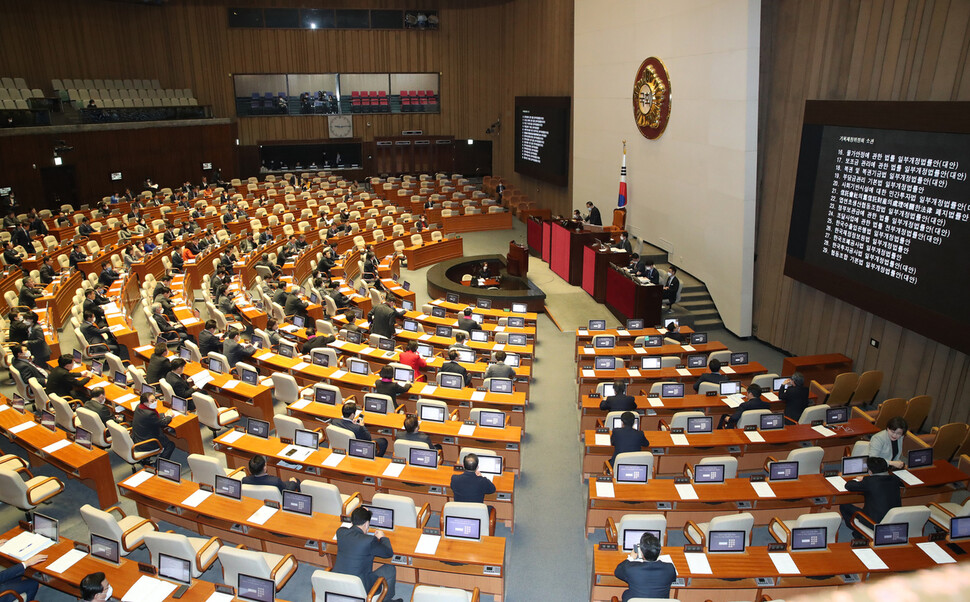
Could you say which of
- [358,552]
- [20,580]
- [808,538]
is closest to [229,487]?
[20,580]

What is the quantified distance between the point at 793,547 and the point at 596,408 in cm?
365

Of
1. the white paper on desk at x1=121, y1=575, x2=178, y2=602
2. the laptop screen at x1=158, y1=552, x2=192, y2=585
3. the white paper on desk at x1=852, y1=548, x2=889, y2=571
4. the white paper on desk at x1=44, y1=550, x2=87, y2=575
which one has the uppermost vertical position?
the white paper on desk at x1=852, y1=548, x2=889, y2=571

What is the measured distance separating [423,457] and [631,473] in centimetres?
254

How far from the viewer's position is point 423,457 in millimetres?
8055

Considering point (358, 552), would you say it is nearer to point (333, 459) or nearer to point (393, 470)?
point (393, 470)

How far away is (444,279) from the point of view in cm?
1800

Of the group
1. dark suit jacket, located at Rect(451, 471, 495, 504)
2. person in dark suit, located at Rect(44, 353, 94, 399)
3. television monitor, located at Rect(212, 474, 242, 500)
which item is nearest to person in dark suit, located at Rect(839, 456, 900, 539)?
dark suit jacket, located at Rect(451, 471, 495, 504)

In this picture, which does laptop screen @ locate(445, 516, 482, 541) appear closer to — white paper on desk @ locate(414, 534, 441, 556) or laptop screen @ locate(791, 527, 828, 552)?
white paper on desk @ locate(414, 534, 441, 556)

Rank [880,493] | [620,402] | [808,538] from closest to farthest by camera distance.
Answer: [808,538] < [880,493] < [620,402]

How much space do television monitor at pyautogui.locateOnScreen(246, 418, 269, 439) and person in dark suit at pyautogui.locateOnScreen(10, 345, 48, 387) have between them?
413cm

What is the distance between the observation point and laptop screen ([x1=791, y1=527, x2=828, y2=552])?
649 cm

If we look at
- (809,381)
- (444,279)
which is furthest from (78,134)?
(809,381)

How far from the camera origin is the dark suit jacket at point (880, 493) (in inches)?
278

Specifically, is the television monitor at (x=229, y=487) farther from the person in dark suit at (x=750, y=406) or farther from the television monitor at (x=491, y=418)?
the person in dark suit at (x=750, y=406)
